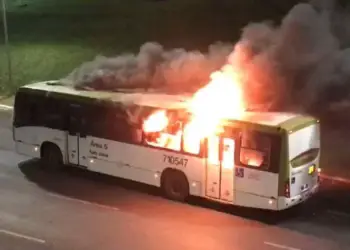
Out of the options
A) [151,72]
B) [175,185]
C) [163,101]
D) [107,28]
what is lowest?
[175,185]

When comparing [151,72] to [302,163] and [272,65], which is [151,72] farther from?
[302,163]

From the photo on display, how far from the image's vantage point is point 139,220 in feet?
50.8

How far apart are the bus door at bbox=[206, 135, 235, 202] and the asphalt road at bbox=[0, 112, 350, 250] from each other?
1.84ft

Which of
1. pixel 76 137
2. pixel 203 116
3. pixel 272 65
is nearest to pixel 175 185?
pixel 203 116

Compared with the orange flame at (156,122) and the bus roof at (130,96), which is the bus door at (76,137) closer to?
the bus roof at (130,96)

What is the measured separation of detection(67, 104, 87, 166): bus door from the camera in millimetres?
17781

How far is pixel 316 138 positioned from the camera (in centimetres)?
1560

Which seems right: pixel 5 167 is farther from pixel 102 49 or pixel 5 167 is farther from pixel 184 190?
pixel 102 49

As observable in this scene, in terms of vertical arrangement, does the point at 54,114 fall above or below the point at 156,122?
below

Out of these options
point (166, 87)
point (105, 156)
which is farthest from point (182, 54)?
point (105, 156)

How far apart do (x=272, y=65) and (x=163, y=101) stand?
4.51 m

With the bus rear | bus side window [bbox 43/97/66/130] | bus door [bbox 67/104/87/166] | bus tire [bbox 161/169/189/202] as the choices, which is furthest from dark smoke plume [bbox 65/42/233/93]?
the bus rear

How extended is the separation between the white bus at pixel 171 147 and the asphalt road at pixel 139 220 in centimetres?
48

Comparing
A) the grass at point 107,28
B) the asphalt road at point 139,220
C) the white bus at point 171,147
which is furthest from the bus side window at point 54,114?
the grass at point 107,28
